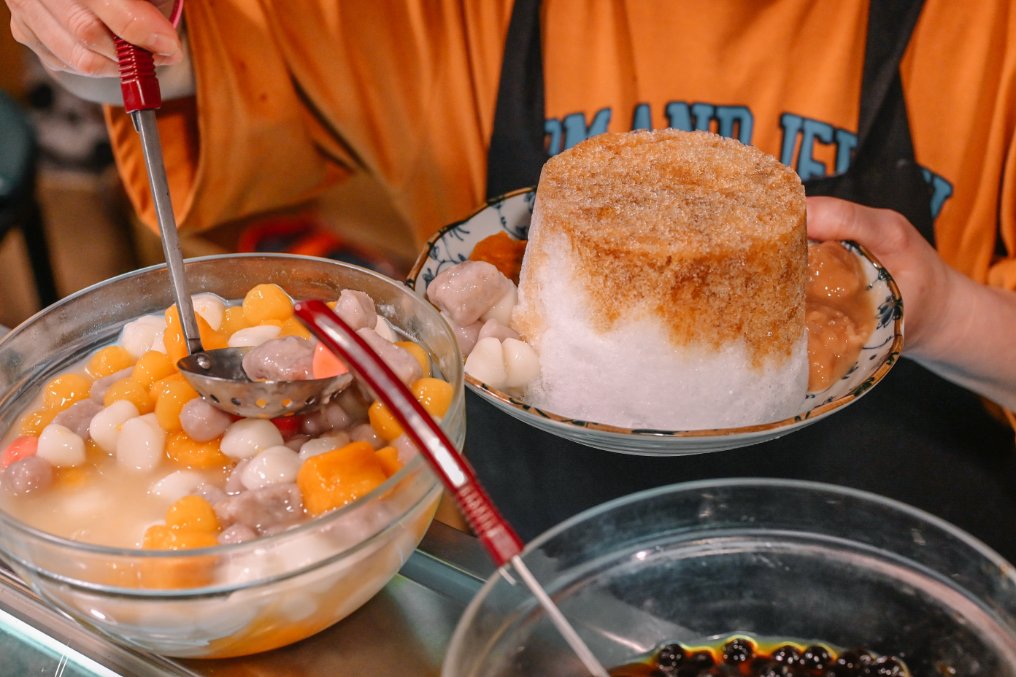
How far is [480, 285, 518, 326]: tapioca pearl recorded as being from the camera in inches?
43.9

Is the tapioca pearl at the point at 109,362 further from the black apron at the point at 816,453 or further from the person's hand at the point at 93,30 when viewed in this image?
the black apron at the point at 816,453

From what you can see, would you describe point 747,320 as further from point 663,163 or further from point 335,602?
point 335,602

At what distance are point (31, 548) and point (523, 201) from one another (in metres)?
0.83

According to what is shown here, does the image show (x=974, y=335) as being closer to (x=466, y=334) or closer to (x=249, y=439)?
(x=466, y=334)

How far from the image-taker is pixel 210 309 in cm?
88

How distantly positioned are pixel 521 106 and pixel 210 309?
93 centimetres

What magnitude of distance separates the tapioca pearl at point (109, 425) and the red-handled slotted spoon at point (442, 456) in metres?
0.28

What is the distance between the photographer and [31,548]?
0.61 meters

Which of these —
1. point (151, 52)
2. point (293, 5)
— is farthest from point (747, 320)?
point (293, 5)

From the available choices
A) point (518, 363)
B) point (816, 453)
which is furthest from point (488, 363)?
point (816, 453)

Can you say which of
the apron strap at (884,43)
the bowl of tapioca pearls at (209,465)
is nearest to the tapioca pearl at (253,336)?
the bowl of tapioca pearls at (209,465)

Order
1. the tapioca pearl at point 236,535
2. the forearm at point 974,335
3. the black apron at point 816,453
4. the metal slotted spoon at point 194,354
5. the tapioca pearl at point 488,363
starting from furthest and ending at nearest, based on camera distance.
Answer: the black apron at point 816,453, the forearm at point 974,335, the tapioca pearl at point 488,363, the metal slotted spoon at point 194,354, the tapioca pearl at point 236,535

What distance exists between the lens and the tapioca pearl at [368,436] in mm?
740

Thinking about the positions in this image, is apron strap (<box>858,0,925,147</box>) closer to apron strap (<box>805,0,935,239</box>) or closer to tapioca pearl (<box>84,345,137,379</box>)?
apron strap (<box>805,0,935,239</box>)
